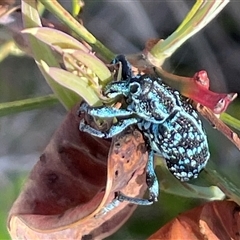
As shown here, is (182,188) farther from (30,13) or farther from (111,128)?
(30,13)

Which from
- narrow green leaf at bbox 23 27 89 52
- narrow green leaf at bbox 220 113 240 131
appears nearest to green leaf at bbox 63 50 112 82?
narrow green leaf at bbox 23 27 89 52

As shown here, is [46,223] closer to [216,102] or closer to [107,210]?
[107,210]

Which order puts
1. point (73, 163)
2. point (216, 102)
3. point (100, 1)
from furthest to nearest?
point (100, 1), point (73, 163), point (216, 102)

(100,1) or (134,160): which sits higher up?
(100,1)

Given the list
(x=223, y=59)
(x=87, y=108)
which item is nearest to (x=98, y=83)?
(x=87, y=108)

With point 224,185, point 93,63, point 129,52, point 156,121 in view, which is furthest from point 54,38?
→ point 129,52

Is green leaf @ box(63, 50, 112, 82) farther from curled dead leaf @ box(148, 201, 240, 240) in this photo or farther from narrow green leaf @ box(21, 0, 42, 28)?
curled dead leaf @ box(148, 201, 240, 240)
